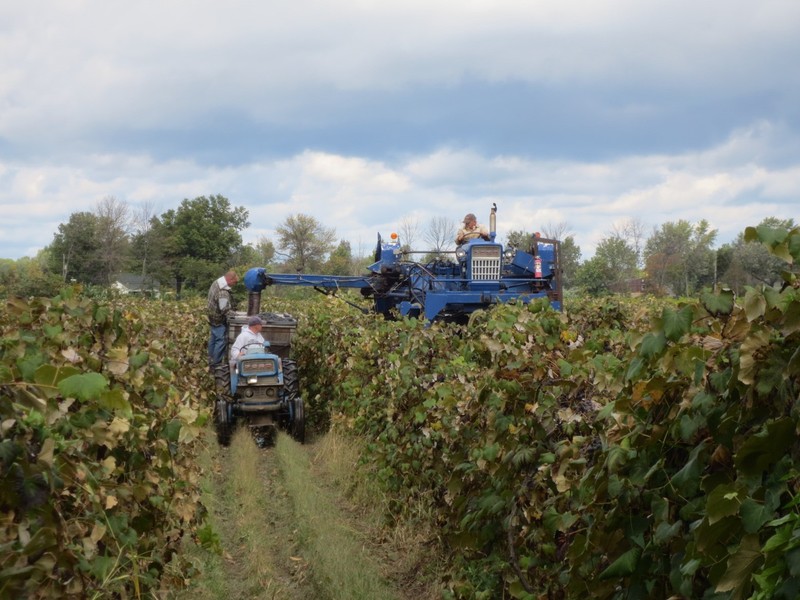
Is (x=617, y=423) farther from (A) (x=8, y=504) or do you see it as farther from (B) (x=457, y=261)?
(B) (x=457, y=261)

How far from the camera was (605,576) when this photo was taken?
Answer: 251 centimetres

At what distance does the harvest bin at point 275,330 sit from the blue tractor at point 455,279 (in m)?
1.01

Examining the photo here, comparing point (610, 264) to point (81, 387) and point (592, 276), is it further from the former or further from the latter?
point (81, 387)

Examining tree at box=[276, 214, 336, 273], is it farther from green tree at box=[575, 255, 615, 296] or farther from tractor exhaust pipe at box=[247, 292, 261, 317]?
tractor exhaust pipe at box=[247, 292, 261, 317]

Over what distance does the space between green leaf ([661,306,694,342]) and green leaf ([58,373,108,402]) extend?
181 cm

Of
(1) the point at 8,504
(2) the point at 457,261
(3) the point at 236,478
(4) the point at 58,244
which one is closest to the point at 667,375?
(1) the point at 8,504

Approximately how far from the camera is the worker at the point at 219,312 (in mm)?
13125

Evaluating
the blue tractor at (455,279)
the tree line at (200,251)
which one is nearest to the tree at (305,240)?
the tree line at (200,251)

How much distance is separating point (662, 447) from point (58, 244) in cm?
6582

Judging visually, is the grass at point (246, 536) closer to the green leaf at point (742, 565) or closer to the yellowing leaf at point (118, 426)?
the yellowing leaf at point (118, 426)

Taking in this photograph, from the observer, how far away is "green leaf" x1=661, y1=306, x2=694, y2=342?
2.25 metres

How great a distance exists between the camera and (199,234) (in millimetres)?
64688

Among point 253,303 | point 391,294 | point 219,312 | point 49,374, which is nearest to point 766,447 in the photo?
point 49,374

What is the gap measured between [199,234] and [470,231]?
53712 mm
